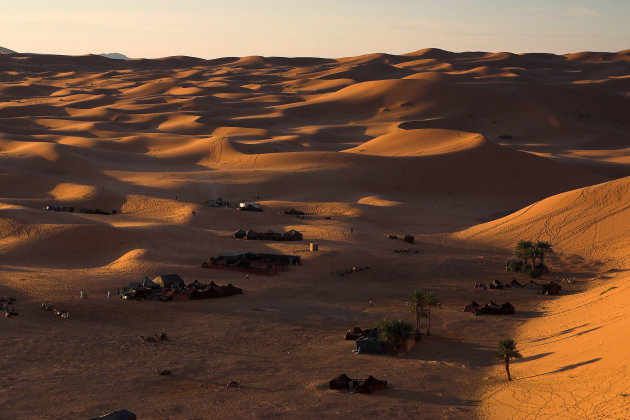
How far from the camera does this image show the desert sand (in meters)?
19.9

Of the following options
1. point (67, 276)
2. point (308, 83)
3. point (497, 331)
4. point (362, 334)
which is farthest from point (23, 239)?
point (308, 83)

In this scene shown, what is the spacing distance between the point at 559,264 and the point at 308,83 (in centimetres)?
9902

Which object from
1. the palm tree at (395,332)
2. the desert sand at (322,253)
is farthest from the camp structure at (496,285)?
the palm tree at (395,332)

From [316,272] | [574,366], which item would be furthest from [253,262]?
[574,366]

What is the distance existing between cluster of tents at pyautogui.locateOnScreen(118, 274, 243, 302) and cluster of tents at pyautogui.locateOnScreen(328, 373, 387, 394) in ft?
33.5

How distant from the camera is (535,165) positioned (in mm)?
61969

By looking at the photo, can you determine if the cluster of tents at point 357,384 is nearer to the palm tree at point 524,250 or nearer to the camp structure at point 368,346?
the camp structure at point 368,346

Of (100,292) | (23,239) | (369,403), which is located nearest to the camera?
(369,403)

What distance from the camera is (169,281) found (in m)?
30.6

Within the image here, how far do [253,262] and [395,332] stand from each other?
40.7ft

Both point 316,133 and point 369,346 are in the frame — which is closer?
point 369,346

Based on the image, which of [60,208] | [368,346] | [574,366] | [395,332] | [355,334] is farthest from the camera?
[60,208]

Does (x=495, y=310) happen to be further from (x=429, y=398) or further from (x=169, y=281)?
(x=169, y=281)

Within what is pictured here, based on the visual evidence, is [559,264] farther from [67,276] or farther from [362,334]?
[67,276]
